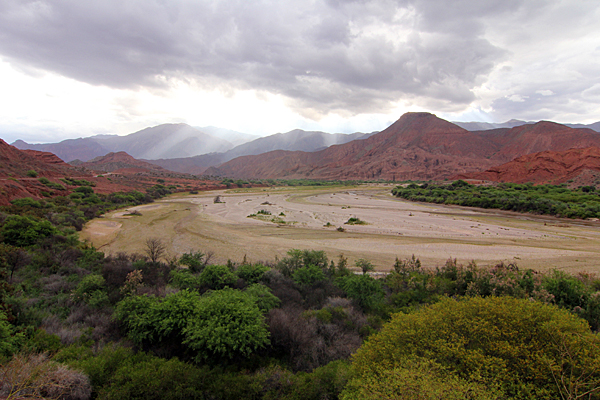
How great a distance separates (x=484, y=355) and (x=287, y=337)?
4013mm

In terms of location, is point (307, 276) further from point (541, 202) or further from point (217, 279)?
point (541, 202)

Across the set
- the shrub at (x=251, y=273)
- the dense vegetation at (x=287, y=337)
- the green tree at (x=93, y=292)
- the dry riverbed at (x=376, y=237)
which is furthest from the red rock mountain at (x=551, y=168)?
the green tree at (x=93, y=292)

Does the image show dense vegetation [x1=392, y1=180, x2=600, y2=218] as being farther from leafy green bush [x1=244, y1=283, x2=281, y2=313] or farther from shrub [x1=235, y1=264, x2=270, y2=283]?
leafy green bush [x1=244, y1=283, x2=281, y2=313]

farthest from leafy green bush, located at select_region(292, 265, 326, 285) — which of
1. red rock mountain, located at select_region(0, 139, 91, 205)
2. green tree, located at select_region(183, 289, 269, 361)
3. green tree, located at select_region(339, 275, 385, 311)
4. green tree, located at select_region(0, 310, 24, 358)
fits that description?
red rock mountain, located at select_region(0, 139, 91, 205)

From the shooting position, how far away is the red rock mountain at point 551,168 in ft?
182

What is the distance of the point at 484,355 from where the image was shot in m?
4.07

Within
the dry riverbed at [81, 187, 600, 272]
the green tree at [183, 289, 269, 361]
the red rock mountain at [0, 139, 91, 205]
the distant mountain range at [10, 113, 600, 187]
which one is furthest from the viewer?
the distant mountain range at [10, 113, 600, 187]

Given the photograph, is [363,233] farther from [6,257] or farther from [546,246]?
[6,257]

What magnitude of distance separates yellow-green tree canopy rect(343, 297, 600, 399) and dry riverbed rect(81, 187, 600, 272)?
10.3 metres

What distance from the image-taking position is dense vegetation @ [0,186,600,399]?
12.3 ft

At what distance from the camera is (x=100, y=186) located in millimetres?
46656

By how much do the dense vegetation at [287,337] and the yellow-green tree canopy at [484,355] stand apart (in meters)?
0.02

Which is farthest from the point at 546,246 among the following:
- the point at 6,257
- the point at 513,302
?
the point at 6,257

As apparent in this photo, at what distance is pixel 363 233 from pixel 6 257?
2112 centimetres
